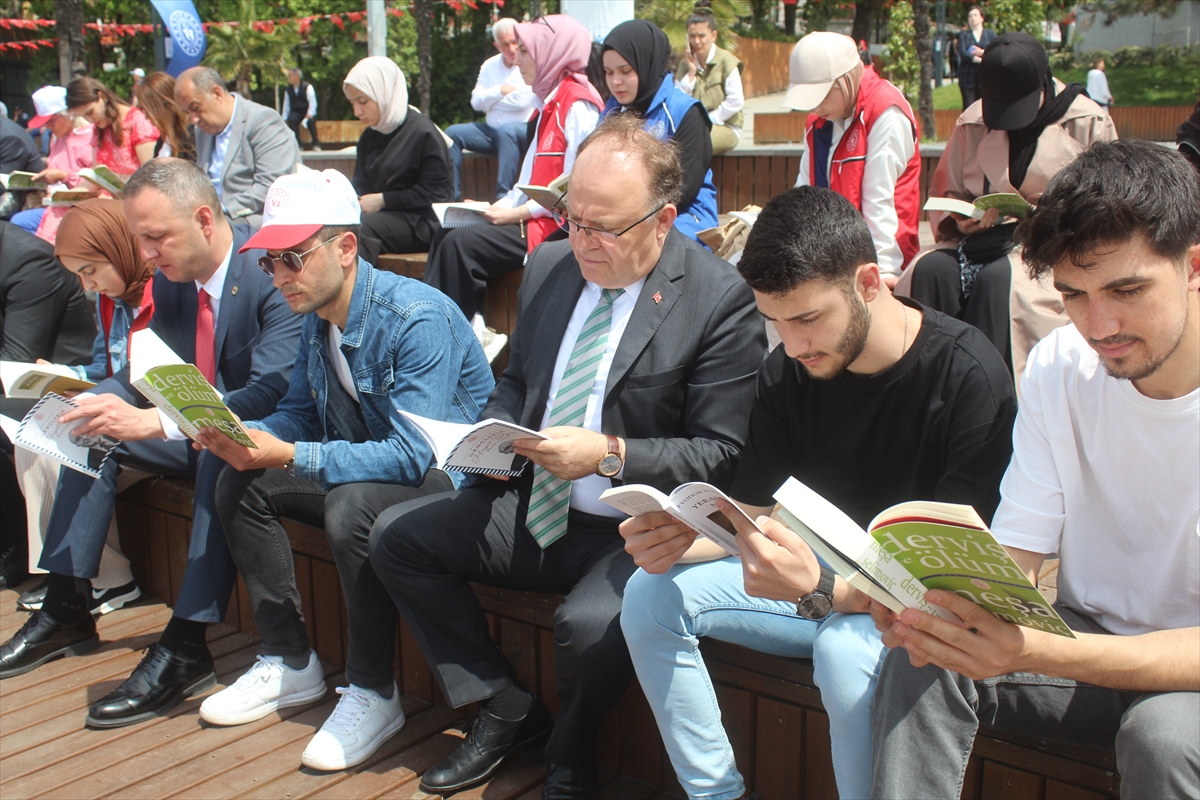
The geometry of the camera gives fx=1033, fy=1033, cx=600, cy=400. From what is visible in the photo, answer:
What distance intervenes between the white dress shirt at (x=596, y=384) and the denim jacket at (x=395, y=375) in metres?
0.36

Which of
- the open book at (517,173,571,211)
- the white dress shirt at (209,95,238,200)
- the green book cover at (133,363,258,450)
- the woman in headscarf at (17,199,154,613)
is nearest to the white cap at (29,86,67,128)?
the white dress shirt at (209,95,238,200)

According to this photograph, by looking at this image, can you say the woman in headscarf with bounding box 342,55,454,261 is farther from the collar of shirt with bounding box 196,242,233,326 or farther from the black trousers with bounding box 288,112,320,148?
the black trousers with bounding box 288,112,320,148

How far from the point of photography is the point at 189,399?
2.77 metres

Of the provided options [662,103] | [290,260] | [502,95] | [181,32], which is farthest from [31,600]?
[181,32]

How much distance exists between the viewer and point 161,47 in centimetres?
1298

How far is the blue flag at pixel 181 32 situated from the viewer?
33.3 ft

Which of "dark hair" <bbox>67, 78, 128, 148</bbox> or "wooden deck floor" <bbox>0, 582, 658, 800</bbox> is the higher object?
"dark hair" <bbox>67, 78, 128, 148</bbox>

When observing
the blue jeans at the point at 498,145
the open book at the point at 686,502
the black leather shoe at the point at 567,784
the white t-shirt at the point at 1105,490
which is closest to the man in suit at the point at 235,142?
the blue jeans at the point at 498,145

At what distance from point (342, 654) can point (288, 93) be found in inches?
785

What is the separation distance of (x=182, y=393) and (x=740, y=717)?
1668 mm

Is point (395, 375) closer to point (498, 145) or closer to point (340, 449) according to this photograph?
point (340, 449)

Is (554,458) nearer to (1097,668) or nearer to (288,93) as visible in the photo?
(1097,668)

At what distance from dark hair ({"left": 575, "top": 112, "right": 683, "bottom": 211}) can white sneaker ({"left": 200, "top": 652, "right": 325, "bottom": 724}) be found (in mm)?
1812

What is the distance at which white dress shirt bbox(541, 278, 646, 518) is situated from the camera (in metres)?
2.71
